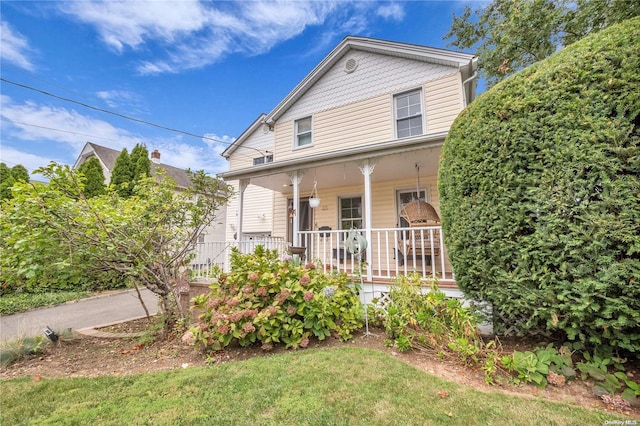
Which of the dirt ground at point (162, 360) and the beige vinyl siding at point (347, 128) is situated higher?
the beige vinyl siding at point (347, 128)

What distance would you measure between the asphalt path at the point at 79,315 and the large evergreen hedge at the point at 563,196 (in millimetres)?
7468

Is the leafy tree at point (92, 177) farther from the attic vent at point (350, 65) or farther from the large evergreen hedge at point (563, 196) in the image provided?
the large evergreen hedge at point (563, 196)

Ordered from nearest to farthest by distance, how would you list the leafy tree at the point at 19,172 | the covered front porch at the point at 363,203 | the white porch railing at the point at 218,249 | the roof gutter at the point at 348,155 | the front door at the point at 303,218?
the roof gutter at the point at 348,155 → the covered front porch at the point at 363,203 → the white porch railing at the point at 218,249 → the front door at the point at 303,218 → the leafy tree at the point at 19,172

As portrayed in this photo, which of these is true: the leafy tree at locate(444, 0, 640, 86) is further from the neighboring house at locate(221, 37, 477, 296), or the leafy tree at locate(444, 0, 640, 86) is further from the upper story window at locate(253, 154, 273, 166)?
the upper story window at locate(253, 154, 273, 166)

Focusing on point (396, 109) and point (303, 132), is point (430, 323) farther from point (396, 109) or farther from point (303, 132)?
point (303, 132)

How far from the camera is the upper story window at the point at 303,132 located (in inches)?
360

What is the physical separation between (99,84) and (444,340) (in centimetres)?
1269

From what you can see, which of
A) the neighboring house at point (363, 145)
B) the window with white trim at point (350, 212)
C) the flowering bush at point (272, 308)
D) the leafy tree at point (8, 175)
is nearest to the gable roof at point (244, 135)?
the neighboring house at point (363, 145)

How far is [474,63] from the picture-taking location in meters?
7.07

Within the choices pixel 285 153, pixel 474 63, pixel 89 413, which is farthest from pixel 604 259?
pixel 285 153

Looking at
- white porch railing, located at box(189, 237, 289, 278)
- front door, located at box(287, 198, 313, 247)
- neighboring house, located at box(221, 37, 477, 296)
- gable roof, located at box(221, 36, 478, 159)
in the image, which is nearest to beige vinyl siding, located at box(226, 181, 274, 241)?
neighboring house, located at box(221, 37, 477, 296)

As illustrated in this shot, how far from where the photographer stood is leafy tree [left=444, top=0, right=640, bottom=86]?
8.63m

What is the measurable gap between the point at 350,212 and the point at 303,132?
332 cm

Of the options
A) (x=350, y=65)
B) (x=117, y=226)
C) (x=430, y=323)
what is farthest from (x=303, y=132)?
(x=430, y=323)
